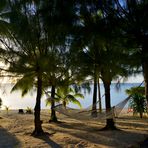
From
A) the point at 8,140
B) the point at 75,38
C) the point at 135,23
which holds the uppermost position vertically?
the point at 135,23

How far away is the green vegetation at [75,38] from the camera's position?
5.29 meters

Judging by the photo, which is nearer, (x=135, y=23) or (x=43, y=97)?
(x=135, y=23)

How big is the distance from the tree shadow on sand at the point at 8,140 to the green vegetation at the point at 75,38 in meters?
0.68

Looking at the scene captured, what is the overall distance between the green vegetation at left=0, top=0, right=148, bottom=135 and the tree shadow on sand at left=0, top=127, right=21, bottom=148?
0.68 m

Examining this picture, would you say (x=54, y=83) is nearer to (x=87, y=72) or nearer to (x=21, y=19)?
(x=87, y=72)

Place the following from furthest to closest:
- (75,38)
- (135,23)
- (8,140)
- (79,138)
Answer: (8,140) → (79,138) → (75,38) → (135,23)

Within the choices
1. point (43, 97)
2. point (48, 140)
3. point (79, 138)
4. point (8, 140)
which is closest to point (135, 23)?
point (79, 138)

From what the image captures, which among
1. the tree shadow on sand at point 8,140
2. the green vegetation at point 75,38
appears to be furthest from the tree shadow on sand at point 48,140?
the tree shadow on sand at point 8,140

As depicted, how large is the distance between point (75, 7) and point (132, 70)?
188 centimetres

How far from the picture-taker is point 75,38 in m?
5.58

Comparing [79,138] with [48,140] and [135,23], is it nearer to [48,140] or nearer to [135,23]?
[48,140]

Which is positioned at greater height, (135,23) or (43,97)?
(135,23)

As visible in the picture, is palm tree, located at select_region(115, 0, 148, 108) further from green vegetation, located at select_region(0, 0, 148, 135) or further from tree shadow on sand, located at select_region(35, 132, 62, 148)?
tree shadow on sand, located at select_region(35, 132, 62, 148)

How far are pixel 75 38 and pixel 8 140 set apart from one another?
316 cm
